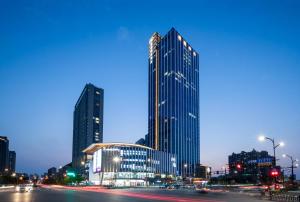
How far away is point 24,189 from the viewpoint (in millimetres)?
73250

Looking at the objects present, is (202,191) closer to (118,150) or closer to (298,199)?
(298,199)

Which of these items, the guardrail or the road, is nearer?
the guardrail

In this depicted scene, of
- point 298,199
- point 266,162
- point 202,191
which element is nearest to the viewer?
point 298,199

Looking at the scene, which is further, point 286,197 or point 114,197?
point 114,197

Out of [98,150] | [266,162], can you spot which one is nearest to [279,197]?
[266,162]

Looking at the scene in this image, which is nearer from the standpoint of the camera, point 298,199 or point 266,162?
point 298,199

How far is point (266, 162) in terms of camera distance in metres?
90.1

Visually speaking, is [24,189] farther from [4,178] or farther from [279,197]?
[4,178]

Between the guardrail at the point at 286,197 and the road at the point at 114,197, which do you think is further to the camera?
the road at the point at 114,197

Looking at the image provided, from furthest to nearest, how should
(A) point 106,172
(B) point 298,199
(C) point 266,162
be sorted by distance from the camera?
1. (A) point 106,172
2. (C) point 266,162
3. (B) point 298,199

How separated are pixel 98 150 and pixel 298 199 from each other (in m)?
168

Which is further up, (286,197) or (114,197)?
(286,197)

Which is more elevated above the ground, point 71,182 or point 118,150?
point 118,150

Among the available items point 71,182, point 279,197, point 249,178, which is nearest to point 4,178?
point 71,182
